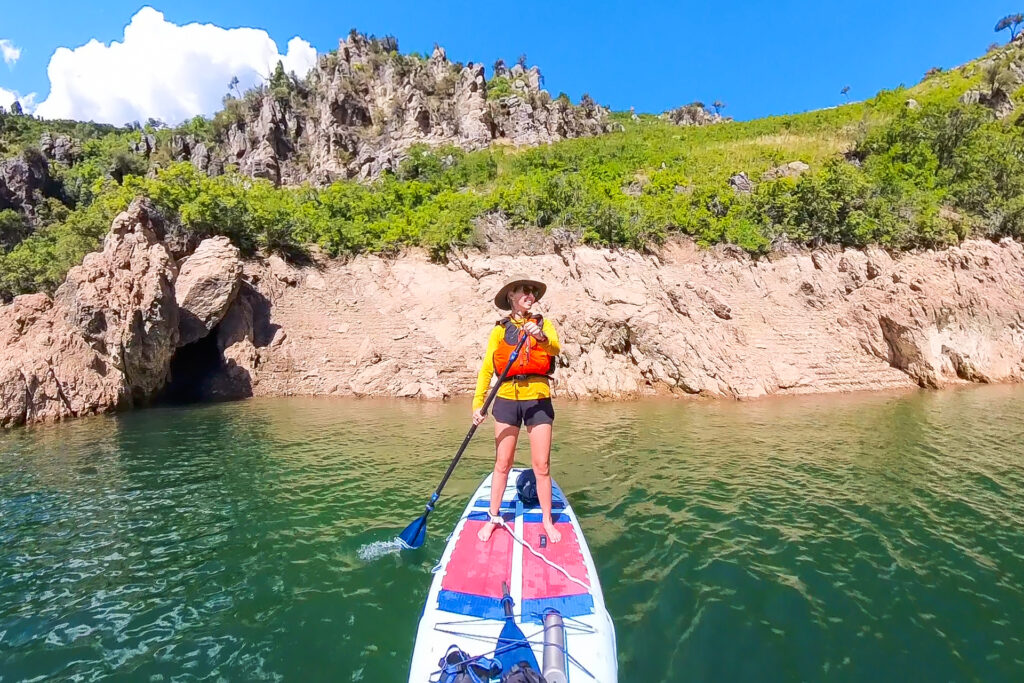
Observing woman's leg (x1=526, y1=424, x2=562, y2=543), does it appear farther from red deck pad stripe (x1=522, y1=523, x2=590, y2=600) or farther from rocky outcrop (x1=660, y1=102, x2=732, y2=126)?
rocky outcrop (x1=660, y1=102, x2=732, y2=126)

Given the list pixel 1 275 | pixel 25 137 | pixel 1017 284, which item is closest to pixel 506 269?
pixel 1017 284

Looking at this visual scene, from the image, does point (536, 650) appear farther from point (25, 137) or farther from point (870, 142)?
point (25, 137)

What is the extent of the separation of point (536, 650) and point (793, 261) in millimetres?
22146

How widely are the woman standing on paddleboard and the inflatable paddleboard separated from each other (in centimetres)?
43

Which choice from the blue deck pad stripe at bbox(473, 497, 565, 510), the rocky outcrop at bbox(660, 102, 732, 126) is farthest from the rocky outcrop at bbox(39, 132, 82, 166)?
the rocky outcrop at bbox(660, 102, 732, 126)

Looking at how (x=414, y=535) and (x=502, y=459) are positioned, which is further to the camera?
(x=414, y=535)

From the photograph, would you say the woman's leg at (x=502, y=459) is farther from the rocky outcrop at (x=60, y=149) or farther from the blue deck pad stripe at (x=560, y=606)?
the rocky outcrop at (x=60, y=149)

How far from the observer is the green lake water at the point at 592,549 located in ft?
13.3

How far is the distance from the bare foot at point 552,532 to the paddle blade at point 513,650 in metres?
1.47

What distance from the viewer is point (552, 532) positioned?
5199mm

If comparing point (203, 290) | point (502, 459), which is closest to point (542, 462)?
point (502, 459)

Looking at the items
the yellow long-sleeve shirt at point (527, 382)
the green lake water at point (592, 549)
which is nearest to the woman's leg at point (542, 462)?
the yellow long-sleeve shirt at point (527, 382)

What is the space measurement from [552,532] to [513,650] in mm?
1757

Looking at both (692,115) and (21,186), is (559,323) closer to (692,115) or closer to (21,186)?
(21,186)
